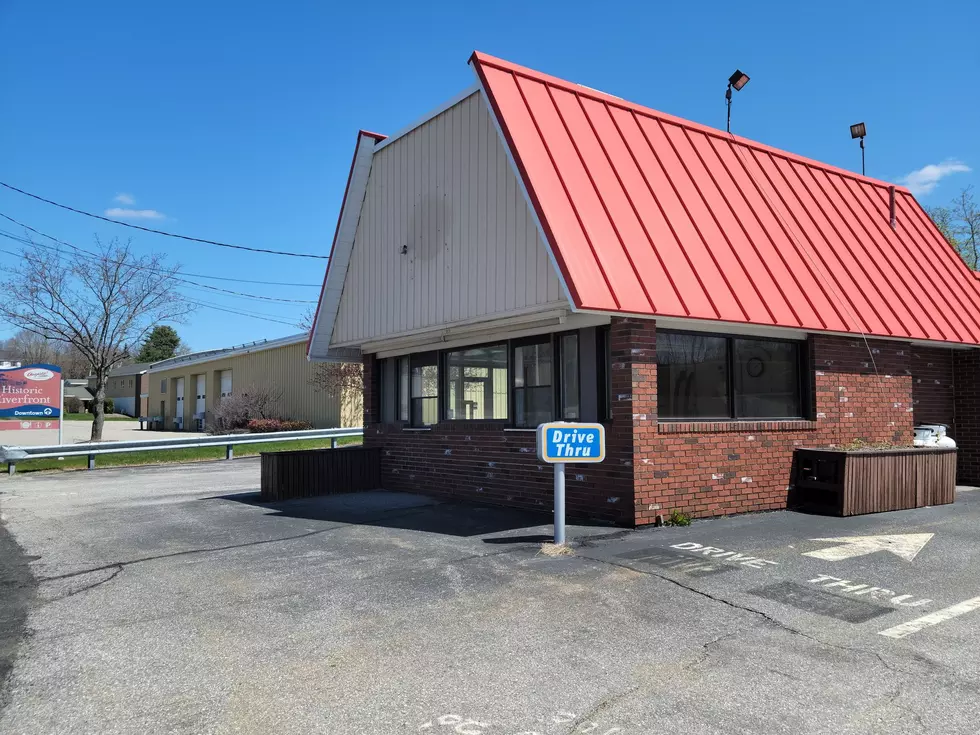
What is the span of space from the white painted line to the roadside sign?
2400 cm

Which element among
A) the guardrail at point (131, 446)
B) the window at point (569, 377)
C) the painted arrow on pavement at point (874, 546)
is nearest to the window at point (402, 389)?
the window at point (569, 377)

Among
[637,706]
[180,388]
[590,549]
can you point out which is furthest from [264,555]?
[180,388]

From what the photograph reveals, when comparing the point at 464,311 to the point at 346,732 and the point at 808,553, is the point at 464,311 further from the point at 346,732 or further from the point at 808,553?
the point at 346,732

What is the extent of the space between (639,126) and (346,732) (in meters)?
9.67

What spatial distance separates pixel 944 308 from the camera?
1282 centimetres

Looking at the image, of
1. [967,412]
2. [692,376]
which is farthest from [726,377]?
[967,412]

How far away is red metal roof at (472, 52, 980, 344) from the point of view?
9008 mm

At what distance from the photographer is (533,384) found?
428 inches

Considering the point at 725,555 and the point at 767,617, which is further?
the point at 725,555

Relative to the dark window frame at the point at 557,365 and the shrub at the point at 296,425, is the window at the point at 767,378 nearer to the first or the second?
the dark window frame at the point at 557,365

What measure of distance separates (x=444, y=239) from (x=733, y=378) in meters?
4.62

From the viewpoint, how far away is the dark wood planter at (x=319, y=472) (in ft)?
42.7

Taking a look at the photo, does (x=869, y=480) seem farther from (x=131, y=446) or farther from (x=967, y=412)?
(x=131, y=446)

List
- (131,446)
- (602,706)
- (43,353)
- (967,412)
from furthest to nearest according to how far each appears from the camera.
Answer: (43,353) < (131,446) < (967,412) < (602,706)
